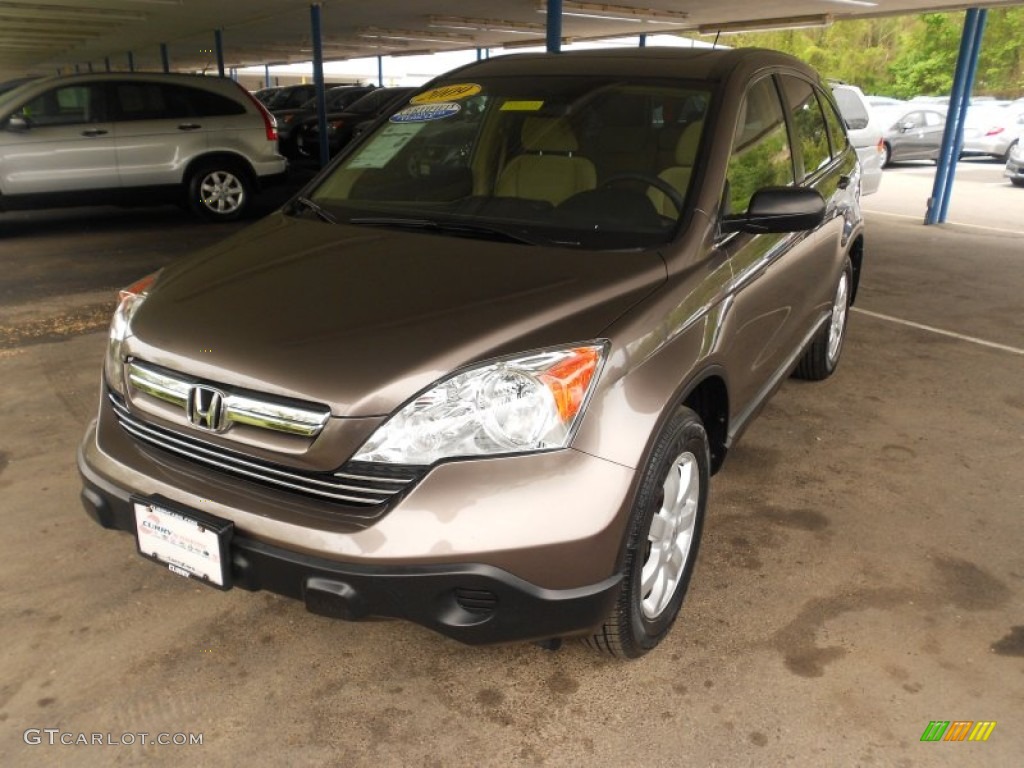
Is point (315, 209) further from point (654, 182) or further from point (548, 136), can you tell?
point (654, 182)

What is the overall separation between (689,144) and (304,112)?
45.9 ft

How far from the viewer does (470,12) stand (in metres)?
11.9

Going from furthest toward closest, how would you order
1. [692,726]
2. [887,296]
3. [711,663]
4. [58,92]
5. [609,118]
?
[58,92] < [887,296] < [609,118] < [711,663] < [692,726]

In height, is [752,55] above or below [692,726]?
above

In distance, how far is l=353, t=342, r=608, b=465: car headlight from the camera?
1806 millimetres

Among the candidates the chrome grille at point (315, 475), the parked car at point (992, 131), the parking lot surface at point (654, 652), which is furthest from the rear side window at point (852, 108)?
the parked car at point (992, 131)

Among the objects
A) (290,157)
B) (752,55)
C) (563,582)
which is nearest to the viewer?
(563,582)

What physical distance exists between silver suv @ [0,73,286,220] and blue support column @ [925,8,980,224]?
25.3 feet

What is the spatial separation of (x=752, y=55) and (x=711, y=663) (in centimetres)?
211

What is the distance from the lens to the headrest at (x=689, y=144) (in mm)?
2600

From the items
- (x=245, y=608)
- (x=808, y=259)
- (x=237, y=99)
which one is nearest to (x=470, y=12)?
(x=237, y=99)

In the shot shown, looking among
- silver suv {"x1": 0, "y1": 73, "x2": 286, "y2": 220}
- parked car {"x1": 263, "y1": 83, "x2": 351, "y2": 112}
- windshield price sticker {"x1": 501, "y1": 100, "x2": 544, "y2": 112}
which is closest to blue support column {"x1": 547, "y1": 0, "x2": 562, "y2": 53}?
silver suv {"x1": 0, "y1": 73, "x2": 286, "y2": 220}

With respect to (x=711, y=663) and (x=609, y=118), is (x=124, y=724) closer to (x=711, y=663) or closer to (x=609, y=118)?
(x=711, y=663)

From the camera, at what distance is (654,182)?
2594 millimetres
